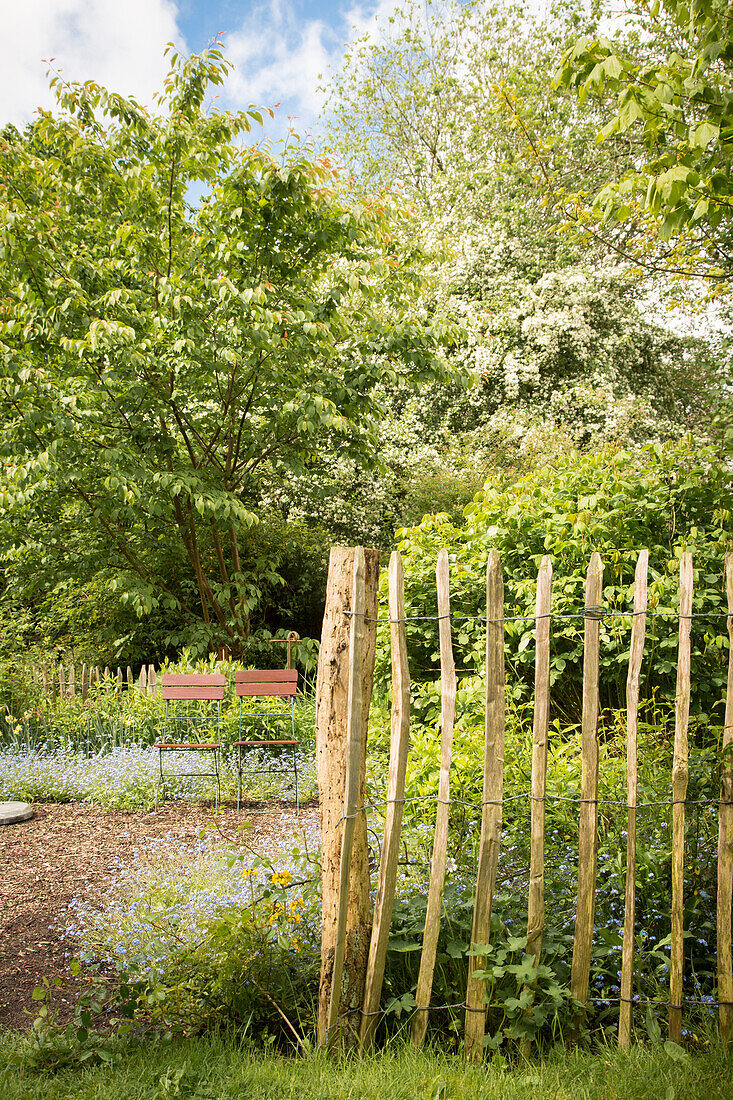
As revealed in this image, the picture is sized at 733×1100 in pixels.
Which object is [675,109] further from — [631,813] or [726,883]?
[726,883]

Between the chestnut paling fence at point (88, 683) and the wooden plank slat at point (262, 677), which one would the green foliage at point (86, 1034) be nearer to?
the wooden plank slat at point (262, 677)

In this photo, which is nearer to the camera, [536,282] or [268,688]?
[268,688]

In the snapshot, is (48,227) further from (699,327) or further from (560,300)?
(699,327)

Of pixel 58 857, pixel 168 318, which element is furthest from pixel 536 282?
pixel 58 857

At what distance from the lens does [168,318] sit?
7.09 metres

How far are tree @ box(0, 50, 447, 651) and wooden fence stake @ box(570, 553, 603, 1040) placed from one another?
15.5 ft

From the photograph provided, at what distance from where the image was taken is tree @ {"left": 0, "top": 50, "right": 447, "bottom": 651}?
678 cm

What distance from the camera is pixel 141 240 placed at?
7.30 meters

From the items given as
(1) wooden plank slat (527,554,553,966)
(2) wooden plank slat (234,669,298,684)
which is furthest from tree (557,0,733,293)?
(2) wooden plank slat (234,669,298,684)

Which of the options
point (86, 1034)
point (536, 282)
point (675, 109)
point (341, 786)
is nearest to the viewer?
point (86, 1034)

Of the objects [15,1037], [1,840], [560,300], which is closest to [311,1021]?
[15,1037]

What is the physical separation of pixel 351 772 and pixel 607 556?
2734 millimetres

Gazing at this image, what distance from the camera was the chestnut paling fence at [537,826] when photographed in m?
2.33

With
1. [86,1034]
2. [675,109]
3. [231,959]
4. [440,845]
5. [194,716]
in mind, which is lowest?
[86,1034]
